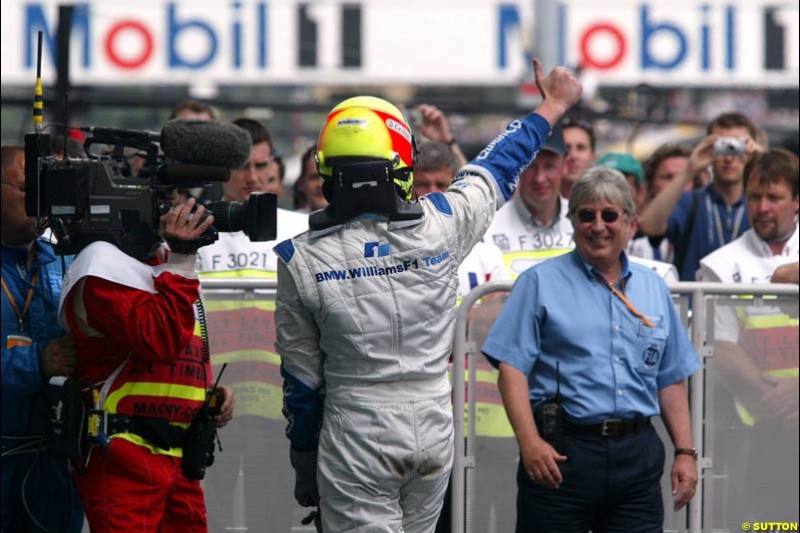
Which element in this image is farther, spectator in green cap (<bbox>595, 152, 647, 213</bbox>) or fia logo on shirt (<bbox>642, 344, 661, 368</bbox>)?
spectator in green cap (<bbox>595, 152, 647, 213</bbox>)

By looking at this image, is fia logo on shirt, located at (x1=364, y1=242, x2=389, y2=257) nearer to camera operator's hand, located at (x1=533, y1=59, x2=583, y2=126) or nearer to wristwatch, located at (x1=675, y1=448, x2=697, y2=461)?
camera operator's hand, located at (x1=533, y1=59, x2=583, y2=126)

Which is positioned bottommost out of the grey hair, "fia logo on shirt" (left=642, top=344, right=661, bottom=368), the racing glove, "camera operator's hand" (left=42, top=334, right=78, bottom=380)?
the racing glove

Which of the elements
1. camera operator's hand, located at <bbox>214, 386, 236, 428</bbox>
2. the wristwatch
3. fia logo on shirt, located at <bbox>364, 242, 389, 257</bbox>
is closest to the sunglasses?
the wristwatch

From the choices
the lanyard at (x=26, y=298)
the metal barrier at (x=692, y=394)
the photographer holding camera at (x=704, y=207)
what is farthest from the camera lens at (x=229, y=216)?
the photographer holding camera at (x=704, y=207)

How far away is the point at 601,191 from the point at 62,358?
2.17 metres

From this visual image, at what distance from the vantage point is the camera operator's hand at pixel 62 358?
15.9ft

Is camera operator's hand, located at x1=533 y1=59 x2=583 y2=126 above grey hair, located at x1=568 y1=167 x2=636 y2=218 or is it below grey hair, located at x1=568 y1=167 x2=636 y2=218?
above

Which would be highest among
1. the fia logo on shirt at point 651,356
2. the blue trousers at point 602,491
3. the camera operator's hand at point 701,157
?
the camera operator's hand at point 701,157

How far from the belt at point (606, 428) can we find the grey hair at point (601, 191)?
0.82 meters

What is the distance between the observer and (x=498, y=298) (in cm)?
608

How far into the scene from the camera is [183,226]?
4594 millimetres

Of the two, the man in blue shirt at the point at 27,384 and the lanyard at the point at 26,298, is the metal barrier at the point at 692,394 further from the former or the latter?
the lanyard at the point at 26,298

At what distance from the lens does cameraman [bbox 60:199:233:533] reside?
4535 mm

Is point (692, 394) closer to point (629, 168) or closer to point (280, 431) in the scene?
point (280, 431)
